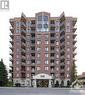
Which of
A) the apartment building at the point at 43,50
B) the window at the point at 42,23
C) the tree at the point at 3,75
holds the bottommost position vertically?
the tree at the point at 3,75

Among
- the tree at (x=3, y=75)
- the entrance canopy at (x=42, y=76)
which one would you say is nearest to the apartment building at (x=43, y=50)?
the entrance canopy at (x=42, y=76)

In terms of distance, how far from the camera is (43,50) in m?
98.4

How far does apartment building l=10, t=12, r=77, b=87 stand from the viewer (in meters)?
96.9

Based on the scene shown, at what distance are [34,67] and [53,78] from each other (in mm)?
6600

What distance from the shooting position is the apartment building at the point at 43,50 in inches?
3816

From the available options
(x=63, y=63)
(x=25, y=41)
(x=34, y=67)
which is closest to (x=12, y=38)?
(x=25, y=41)

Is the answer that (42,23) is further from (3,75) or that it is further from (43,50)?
(3,75)

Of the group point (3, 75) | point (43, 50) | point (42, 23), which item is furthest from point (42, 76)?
point (3, 75)

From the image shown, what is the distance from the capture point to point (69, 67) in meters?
96.5

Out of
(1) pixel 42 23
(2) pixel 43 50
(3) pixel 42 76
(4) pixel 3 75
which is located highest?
(1) pixel 42 23

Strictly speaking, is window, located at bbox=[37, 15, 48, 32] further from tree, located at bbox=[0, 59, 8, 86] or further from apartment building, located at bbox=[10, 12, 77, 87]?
tree, located at bbox=[0, 59, 8, 86]

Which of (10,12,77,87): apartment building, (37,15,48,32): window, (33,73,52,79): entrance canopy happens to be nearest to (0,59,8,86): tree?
(10,12,77,87): apartment building

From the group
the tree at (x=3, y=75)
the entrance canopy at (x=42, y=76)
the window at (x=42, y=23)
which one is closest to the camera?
the tree at (x=3, y=75)

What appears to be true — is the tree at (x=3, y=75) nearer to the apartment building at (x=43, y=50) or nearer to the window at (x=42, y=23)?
the apartment building at (x=43, y=50)
